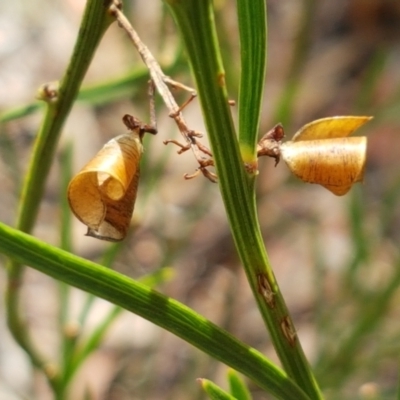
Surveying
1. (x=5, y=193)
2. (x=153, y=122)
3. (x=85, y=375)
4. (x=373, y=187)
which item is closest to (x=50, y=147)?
(x=153, y=122)

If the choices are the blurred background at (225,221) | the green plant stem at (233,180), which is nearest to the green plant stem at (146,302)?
the green plant stem at (233,180)

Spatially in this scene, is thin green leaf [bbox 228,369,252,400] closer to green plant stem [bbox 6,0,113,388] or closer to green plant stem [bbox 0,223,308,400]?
green plant stem [bbox 0,223,308,400]

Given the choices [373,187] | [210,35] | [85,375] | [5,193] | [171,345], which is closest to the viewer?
[210,35]

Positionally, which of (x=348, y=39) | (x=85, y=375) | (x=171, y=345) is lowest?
(x=85, y=375)

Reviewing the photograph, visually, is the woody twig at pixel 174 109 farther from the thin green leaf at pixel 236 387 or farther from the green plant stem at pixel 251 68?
the thin green leaf at pixel 236 387

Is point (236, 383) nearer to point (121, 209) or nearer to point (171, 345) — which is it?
point (121, 209)

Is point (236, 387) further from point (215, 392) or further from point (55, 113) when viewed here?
point (55, 113)
